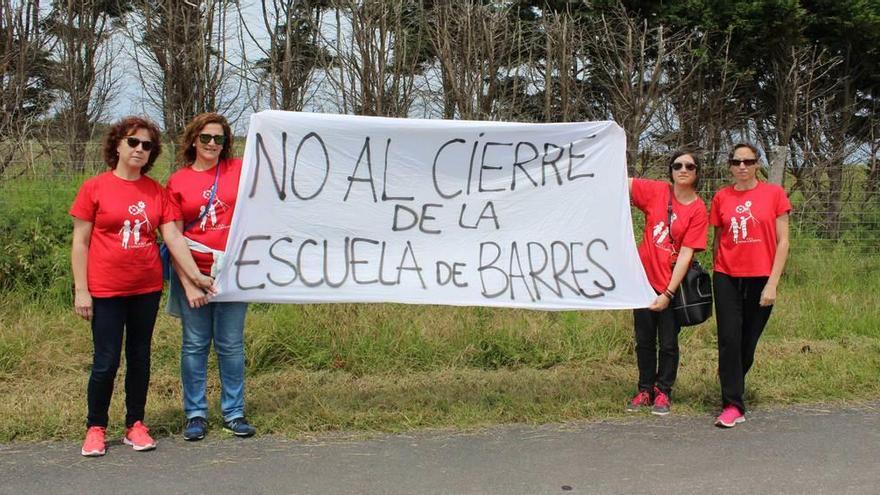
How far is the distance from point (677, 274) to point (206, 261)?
8.51 feet

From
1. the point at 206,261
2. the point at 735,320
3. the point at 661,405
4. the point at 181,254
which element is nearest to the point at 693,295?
the point at 735,320

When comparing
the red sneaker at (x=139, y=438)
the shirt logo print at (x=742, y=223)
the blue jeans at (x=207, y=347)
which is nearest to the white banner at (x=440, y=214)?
the blue jeans at (x=207, y=347)

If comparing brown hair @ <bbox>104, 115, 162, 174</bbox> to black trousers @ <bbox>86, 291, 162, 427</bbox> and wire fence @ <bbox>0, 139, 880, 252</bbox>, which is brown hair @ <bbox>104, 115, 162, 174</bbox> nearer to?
black trousers @ <bbox>86, 291, 162, 427</bbox>

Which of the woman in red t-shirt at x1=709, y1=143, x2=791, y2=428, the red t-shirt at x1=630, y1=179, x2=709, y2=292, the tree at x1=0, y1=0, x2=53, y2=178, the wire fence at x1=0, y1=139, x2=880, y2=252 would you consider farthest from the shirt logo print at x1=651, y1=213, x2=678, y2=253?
the tree at x1=0, y1=0, x2=53, y2=178

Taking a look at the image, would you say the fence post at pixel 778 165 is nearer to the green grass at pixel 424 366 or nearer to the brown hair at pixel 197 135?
the green grass at pixel 424 366

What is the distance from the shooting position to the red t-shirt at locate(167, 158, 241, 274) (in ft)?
12.8

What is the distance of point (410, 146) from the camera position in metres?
4.41

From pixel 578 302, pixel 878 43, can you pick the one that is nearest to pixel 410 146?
pixel 578 302

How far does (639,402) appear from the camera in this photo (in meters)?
4.61

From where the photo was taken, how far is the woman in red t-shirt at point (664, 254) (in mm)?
4336

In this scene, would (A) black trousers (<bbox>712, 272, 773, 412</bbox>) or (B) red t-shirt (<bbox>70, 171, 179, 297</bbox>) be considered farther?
(A) black trousers (<bbox>712, 272, 773, 412</bbox>)

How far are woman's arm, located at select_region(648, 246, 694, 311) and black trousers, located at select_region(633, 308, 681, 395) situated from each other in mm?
122

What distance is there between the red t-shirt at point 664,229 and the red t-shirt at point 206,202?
2.35m

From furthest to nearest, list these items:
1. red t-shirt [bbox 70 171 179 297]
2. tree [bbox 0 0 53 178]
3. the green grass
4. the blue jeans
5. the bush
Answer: tree [bbox 0 0 53 178] < the bush < the green grass < the blue jeans < red t-shirt [bbox 70 171 179 297]
